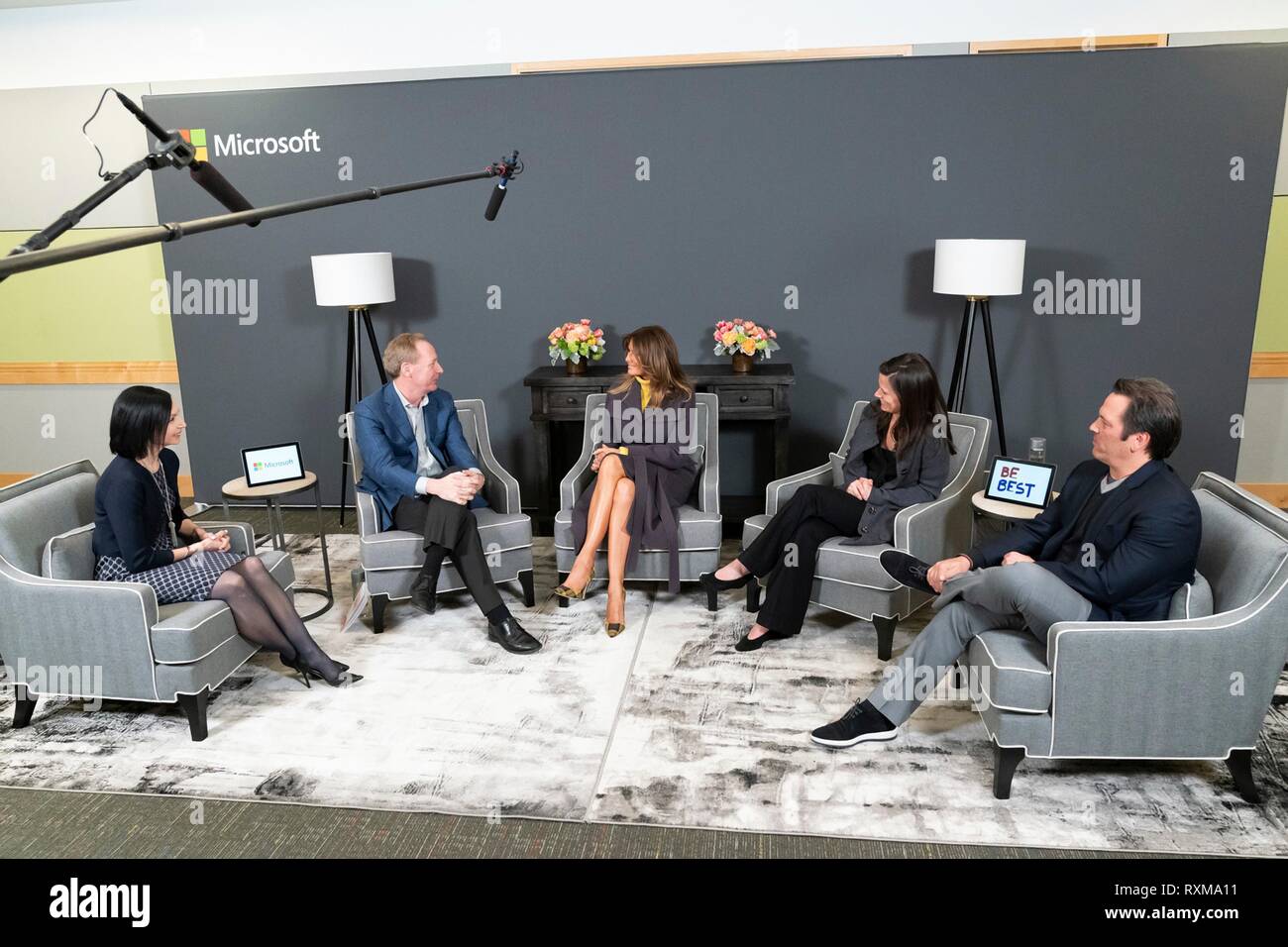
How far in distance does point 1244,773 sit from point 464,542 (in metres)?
3.06

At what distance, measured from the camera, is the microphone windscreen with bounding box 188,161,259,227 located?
137 centimetres

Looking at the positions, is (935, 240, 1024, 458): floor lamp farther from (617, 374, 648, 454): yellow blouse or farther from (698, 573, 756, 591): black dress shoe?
(698, 573, 756, 591): black dress shoe

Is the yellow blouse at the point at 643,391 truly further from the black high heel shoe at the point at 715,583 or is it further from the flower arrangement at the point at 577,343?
the black high heel shoe at the point at 715,583

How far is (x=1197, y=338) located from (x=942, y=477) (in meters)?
2.42

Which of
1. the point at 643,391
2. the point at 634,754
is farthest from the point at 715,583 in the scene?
the point at 634,754

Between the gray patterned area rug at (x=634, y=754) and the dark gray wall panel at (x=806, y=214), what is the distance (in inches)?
89.8

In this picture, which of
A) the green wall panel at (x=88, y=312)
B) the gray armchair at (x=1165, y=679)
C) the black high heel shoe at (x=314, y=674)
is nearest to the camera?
the gray armchair at (x=1165, y=679)

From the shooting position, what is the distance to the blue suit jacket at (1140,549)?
2824mm

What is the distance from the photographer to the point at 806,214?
5578 millimetres

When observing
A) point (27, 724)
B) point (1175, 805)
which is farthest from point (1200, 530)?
point (27, 724)

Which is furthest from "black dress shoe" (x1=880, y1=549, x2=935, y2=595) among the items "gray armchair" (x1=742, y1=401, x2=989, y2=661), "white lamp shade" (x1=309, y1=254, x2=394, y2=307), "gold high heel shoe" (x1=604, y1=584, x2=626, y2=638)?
"white lamp shade" (x1=309, y1=254, x2=394, y2=307)

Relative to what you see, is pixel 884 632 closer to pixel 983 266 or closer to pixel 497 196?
pixel 983 266

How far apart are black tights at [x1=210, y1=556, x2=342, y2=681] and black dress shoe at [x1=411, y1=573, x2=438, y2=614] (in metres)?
0.52

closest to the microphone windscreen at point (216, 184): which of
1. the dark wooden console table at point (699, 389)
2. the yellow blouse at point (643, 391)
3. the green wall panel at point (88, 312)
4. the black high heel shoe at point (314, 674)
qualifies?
the black high heel shoe at point (314, 674)
